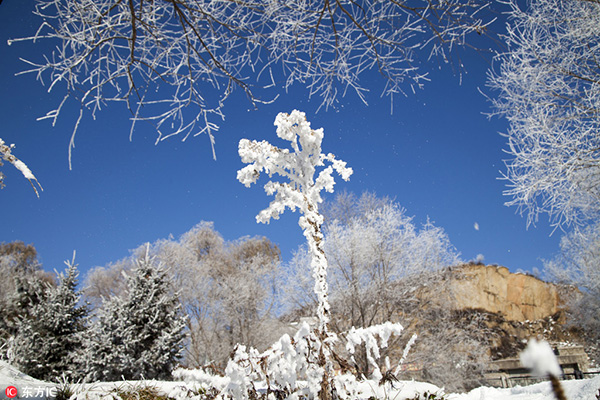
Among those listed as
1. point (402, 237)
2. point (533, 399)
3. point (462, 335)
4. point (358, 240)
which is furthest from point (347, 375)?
point (462, 335)

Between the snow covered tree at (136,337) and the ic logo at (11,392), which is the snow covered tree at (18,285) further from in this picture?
the ic logo at (11,392)

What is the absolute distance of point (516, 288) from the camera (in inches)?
1131

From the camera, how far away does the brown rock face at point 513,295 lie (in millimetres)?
26094

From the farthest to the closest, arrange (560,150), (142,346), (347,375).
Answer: (142,346)
(560,150)
(347,375)

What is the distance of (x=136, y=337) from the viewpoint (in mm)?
9180

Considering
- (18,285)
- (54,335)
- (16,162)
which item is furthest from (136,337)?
(16,162)

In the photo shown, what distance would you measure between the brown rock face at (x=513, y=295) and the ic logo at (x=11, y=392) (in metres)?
25.9

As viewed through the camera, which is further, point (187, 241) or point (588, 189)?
point (187, 241)

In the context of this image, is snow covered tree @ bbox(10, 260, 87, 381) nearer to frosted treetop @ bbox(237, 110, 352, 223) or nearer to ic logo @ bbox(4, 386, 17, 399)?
ic logo @ bbox(4, 386, 17, 399)

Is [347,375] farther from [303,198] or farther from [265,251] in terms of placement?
[265,251]

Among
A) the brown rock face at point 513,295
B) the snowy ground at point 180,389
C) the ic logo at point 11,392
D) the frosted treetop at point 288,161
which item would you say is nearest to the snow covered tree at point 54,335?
the snowy ground at point 180,389

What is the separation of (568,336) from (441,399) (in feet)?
110

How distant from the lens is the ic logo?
8.87 feet

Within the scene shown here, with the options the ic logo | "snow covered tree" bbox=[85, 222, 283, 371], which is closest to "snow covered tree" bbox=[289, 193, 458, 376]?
"snow covered tree" bbox=[85, 222, 283, 371]
